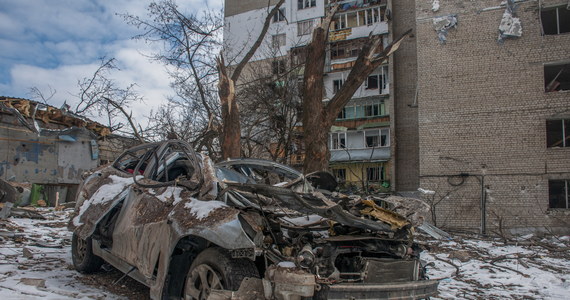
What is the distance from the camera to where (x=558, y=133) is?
17766 mm

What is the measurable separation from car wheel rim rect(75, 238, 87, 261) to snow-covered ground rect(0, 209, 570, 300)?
23 centimetres

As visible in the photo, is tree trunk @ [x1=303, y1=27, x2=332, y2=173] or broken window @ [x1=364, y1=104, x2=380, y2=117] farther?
broken window @ [x1=364, y1=104, x2=380, y2=117]

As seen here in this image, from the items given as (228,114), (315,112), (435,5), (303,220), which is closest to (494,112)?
(435,5)

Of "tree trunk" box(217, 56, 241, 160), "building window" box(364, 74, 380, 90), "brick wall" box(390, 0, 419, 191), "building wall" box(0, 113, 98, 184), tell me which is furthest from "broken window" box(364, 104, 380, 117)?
"tree trunk" box(217, 56, 241, 160)

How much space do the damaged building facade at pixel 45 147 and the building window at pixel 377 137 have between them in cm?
1913

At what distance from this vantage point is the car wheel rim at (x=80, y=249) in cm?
562

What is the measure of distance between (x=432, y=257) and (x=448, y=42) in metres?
13.3

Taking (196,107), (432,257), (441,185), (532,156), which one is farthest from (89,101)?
(532,156)

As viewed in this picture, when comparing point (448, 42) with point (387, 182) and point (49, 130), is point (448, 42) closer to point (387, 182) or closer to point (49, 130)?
point (387, 182)

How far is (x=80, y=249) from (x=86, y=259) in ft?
1.13

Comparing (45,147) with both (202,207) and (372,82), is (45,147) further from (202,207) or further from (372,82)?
(372,82)

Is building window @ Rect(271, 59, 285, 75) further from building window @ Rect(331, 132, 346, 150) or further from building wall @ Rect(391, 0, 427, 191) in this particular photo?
building window @ Rect(331, 132, 346, 150)

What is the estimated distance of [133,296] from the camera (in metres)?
4.57

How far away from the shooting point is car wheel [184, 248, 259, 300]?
10.3 feet
